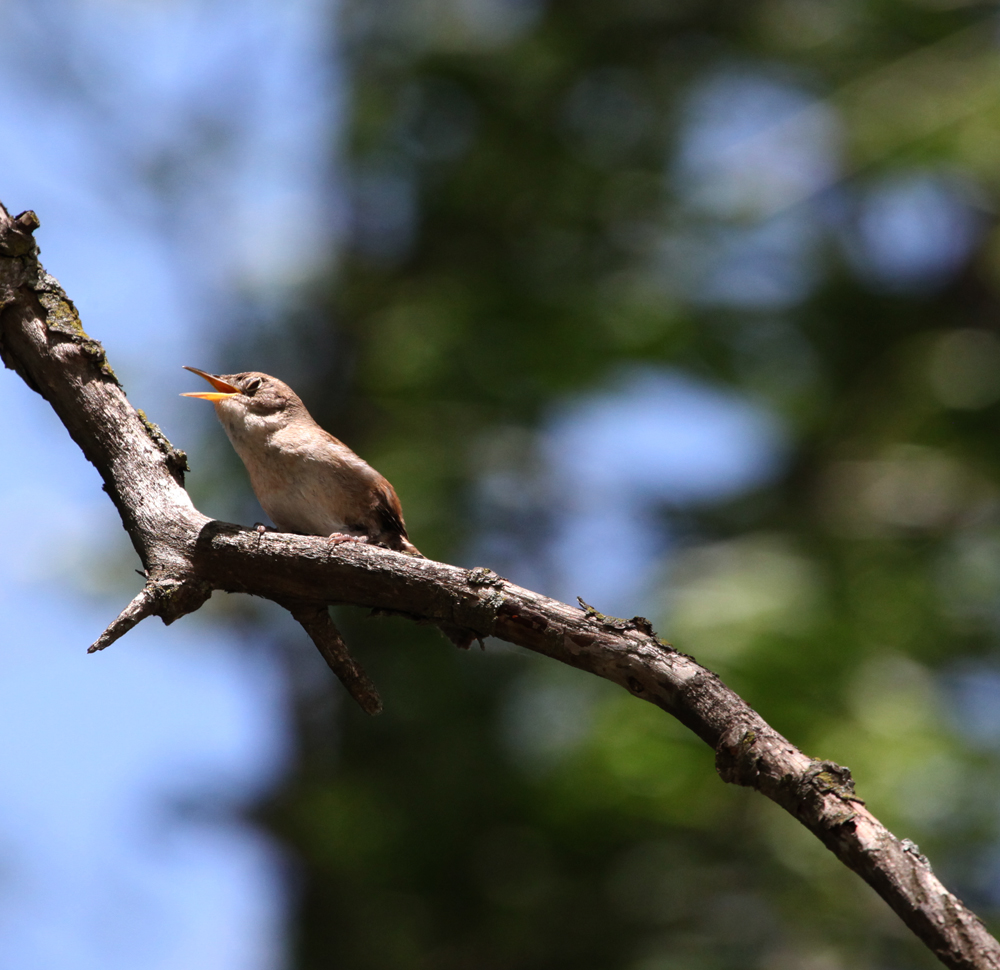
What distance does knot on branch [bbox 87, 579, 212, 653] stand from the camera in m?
2.55

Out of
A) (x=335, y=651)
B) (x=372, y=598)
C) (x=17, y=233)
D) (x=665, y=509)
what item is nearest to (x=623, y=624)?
(x=372, y=598)

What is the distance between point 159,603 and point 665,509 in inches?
294

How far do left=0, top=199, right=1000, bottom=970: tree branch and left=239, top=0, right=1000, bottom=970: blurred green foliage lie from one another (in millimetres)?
3916

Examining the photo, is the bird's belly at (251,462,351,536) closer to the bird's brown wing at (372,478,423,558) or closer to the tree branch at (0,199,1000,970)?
the bird's brown wing at (372,478,423,558)

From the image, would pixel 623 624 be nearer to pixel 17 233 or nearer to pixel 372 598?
pixel 372 598

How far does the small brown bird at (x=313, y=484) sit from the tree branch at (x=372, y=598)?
128 centimetres

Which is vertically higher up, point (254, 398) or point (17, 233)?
point (254, 398)

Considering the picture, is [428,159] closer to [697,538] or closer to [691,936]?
[697,538]

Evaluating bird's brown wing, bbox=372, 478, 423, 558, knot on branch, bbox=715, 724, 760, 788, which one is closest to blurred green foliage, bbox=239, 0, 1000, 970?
bird's brown wing, bbox=372, 478, 423, 558

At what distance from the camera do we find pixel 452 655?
30.3 ft

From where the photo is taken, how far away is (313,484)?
423 cm

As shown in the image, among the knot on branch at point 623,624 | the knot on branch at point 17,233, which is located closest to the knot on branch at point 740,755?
the knot on branch at point 623,624

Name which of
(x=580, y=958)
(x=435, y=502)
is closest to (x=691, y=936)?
(x=580, y=958)

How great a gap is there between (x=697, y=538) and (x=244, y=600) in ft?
14.9
